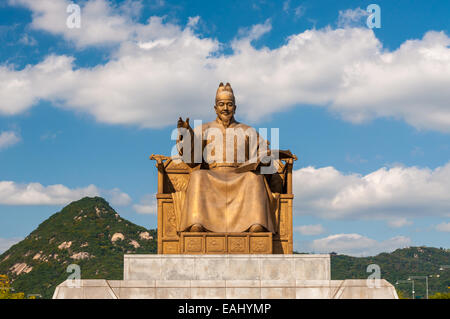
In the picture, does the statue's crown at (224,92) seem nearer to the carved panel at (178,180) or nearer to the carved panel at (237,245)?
the carved panel at (178,180)

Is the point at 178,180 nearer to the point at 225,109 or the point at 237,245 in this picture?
the point at 225,109

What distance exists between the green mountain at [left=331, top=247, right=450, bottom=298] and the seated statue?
31090 millimetres

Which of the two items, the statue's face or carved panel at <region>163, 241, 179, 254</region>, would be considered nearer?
carved panel at <region>163, 241, 179, 254</region>

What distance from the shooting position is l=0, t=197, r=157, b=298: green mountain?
47188mm

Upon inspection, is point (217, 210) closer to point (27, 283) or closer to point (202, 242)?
point (202, 242)

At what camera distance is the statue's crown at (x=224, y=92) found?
15.0m

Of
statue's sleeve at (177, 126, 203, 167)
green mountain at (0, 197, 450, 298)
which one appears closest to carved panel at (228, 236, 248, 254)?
A: statue's sleeve at (177, 126, 203, 167)

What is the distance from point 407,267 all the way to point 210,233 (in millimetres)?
47615

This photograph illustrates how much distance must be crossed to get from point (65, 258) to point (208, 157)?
39.6 meters

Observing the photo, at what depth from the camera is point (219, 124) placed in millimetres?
15125

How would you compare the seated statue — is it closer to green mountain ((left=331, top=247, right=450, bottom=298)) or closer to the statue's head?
the statue's head

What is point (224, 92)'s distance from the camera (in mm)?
14992

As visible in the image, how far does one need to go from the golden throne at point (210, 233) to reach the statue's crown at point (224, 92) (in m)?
1.82
